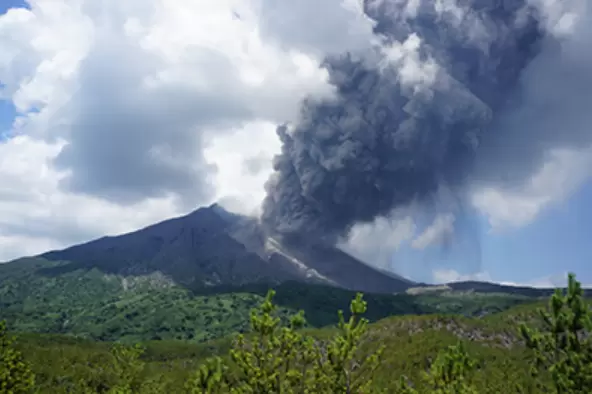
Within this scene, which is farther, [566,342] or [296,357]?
[566,342]

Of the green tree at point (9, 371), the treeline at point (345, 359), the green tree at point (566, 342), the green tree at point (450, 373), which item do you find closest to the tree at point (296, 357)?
the treeline at point (345, 359)

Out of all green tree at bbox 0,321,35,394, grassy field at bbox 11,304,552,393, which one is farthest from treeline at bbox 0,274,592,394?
grassy field at bbox 11,304,552,393

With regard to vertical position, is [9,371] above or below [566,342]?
below

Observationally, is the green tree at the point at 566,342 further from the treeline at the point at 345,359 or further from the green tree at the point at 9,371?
the green tree at the point at 9,371

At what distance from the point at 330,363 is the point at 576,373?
629 inches

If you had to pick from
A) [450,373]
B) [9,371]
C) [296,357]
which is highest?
[296,357]

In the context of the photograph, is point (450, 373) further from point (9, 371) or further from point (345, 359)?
point (9, 371)

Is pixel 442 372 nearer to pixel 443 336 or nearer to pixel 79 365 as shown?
pixel 79 365

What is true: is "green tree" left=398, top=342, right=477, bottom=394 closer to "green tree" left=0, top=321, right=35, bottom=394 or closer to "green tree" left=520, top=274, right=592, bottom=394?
"green tree" left=520, top=274, right=592, bottom=394

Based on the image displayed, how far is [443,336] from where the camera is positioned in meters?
172

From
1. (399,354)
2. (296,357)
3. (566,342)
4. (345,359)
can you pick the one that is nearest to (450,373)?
(345,359)

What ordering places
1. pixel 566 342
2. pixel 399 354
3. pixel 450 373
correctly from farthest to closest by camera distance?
pixel 399 354
pixel 566 342
pixel 450 373

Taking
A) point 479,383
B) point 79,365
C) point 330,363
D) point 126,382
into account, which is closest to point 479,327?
point 479,383

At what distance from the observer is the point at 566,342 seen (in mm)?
27203
